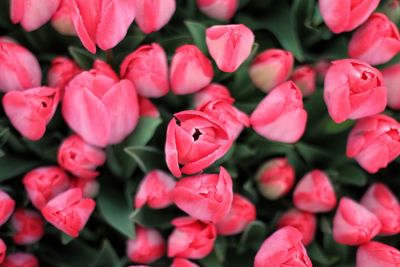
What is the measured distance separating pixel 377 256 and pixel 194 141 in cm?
19

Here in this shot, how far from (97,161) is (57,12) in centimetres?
14

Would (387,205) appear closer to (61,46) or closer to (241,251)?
(241,251)

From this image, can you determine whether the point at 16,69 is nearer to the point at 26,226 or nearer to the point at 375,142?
the point at 26,226

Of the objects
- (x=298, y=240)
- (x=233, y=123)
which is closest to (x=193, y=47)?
(x=233, y=123)

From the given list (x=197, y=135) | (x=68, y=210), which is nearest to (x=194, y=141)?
(x=197, y=135)

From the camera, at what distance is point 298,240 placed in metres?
0.52

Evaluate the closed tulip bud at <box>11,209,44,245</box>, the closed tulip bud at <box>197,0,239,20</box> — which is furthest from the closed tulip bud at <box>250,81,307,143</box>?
the closed tulip bud at <box>11,209,44,245</box>

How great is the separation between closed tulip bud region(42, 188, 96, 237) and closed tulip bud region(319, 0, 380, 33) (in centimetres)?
26

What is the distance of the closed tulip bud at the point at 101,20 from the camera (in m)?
0.52

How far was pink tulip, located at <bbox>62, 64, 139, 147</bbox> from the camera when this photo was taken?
1.73 ft

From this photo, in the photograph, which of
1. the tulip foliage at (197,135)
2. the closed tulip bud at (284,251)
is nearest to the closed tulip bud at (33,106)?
the tulip foliage at (197,135)

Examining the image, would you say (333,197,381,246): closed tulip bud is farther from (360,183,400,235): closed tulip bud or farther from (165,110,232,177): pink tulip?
(165,110,232,177): pink tulip

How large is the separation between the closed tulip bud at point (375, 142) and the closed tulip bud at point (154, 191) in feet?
0.54

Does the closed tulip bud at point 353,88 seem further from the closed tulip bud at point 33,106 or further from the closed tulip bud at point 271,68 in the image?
the closed tulip bud at point 33,106
